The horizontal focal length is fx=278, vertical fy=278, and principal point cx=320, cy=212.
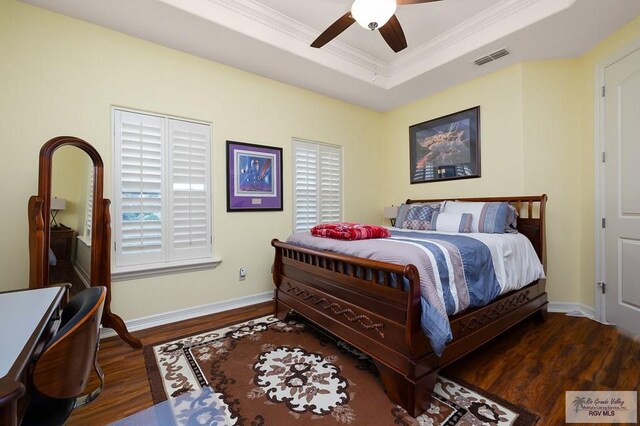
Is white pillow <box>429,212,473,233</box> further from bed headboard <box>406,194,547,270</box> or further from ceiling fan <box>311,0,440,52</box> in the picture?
ceiling fan <box>311,0,440,52</box>

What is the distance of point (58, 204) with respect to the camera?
2.07m

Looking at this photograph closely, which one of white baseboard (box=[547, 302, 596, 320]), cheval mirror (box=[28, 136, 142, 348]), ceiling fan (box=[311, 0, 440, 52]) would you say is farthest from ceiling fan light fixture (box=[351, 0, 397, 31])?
white baseboard (box=[547, 302, 596, 320])

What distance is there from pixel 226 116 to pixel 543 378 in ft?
11.7

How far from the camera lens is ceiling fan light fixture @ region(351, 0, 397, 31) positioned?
1.82m

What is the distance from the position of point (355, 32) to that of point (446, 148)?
187cm

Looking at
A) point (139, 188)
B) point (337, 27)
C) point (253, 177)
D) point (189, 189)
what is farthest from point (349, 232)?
point (139, 188)

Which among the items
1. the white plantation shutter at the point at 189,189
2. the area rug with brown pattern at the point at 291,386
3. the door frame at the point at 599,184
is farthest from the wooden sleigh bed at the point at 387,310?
the white plantation shutter at the point at 189,189

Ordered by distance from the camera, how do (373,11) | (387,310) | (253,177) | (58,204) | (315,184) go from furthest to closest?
(315,184), (253,177), (58,204), (373,11), (387,310)

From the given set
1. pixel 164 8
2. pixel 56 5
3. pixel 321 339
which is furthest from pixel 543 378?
pixel 56 5

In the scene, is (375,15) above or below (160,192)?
above

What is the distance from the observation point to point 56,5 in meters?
2.22

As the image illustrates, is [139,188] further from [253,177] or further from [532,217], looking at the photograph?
[532,217]

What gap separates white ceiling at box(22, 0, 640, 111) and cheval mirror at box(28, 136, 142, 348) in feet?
4.05
